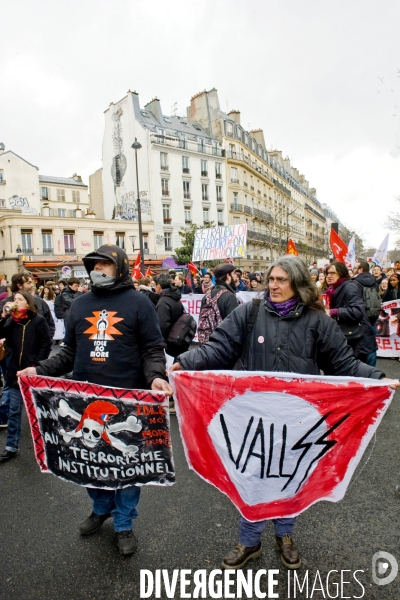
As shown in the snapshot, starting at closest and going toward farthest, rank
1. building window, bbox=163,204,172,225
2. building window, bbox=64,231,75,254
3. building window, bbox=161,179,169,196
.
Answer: building window, bbox=64,231,75,254 < building window, bbox=163,204,172,225 < building window, bbox=161,179,169,196

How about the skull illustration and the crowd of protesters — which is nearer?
the crowd of protesters

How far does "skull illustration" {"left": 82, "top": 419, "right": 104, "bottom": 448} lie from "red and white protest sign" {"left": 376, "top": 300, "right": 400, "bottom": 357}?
7.20 metres

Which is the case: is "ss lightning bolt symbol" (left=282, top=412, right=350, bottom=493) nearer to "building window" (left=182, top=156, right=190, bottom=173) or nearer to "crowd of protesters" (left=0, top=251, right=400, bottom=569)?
"crowd of protesters" (left=0, top=251, right=400, bottom=569)

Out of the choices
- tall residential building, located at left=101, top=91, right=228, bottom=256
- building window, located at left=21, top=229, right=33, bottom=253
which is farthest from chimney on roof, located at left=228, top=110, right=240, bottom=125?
building window, located at left=21, top=229, right=33, bottom=253

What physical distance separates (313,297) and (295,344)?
0.34 metres

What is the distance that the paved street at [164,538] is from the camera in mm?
2434

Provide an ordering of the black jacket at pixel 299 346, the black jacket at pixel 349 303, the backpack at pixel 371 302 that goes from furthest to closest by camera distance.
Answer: the backpack at pixel 371 302 → the black jacket at pixel 349 303 → the black jacket at pixel 299 346

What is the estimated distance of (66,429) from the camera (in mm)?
2764

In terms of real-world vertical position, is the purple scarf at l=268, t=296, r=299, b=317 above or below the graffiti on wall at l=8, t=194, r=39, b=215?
below

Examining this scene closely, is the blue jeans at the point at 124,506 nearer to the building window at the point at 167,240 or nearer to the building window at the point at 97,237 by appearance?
the building window at the point at 97,237

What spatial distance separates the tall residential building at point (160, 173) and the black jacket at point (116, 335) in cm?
3738

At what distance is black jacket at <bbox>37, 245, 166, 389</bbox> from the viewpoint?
2721 mm

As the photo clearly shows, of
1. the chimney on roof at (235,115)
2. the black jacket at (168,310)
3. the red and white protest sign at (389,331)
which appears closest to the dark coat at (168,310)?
the black jacket at (168,310)

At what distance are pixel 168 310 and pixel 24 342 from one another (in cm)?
184
